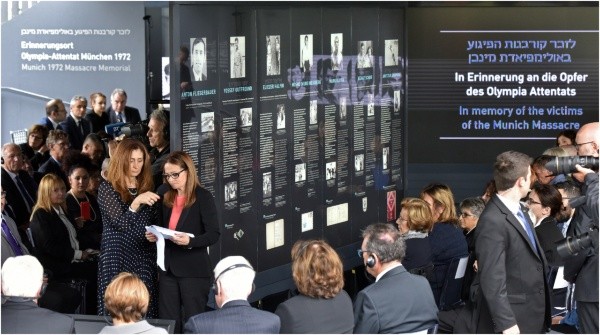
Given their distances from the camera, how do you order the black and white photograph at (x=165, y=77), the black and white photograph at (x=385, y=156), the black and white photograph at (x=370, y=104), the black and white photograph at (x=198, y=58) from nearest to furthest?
1. the black and white photograph at (x=198, y=58)
2. the black and white photograph at (x=370, y=104)
3. the black and white photograph at (x=385, y=156)
4. the black and white photograph at (x=165, y=77)

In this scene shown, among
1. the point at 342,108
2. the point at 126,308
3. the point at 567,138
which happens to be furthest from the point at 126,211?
the point at 567,138

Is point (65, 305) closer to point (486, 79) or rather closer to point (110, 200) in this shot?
point (110, 200)

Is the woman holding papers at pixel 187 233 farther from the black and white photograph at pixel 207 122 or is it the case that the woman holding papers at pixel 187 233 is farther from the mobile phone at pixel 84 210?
the mobile phone at pixel 84 210

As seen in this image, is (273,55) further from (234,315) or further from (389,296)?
(234,315)

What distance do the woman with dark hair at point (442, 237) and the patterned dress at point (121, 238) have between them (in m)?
2.02

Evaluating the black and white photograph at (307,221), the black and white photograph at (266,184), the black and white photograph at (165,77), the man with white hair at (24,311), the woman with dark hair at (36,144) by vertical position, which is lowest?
the black and white photograph at (307,221)

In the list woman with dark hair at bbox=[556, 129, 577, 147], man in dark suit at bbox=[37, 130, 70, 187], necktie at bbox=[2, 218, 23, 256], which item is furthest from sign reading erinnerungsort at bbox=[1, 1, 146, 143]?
necktie at bbox=[2, 218, 23, 256]

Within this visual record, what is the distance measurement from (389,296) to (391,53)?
20.4 feet

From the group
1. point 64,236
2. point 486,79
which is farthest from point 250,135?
point 486,79

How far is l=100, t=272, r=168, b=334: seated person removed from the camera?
5.84 m

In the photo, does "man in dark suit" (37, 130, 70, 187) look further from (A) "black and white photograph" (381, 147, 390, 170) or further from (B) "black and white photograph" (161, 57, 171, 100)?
(B) "black and white photograph" (161, 57, 171, 100)

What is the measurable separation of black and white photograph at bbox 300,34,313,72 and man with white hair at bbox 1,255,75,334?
4.81 metres

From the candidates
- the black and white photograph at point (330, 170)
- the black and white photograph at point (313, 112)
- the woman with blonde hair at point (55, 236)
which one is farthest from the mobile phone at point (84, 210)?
the black and white photograph at point (330, 170)

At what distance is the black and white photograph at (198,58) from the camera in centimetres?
870
